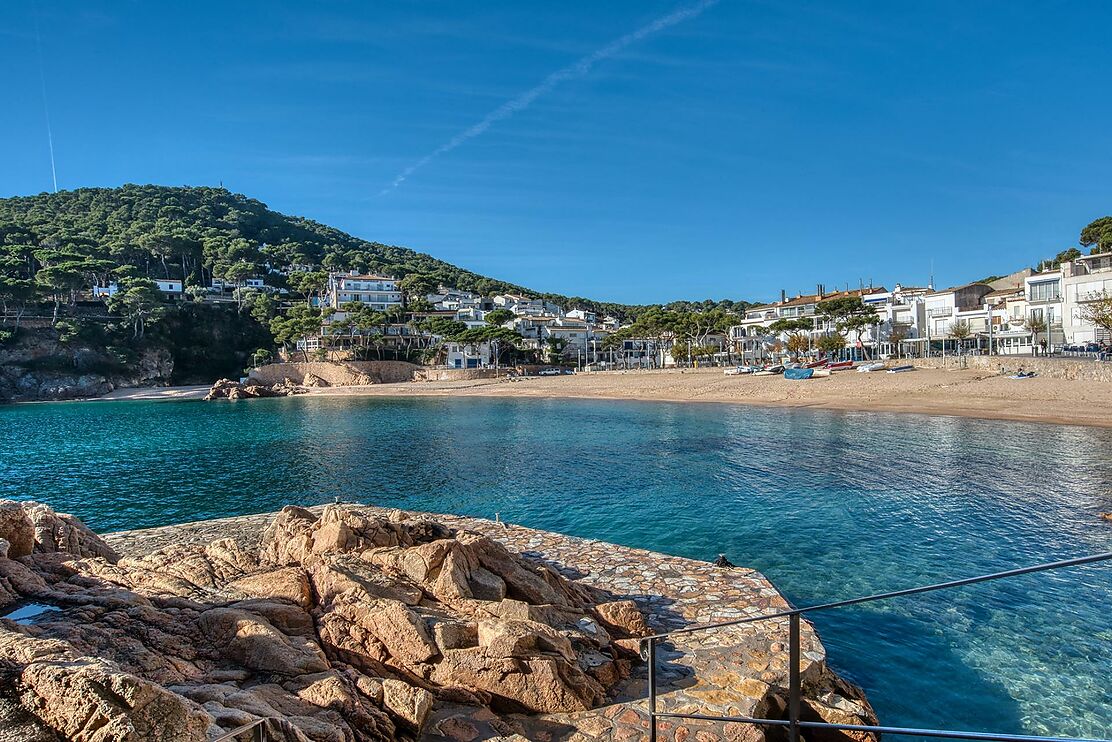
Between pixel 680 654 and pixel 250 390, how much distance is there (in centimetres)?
8575

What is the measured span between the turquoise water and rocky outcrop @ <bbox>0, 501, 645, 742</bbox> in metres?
5.00

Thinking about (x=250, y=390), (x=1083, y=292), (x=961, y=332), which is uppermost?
(x=1083, y=292)

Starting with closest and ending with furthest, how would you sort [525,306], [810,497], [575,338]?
[810,497], [575,338], [525,306]

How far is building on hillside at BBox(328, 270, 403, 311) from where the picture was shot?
11412cm

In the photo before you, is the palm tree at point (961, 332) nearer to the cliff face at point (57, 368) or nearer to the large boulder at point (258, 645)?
the large boulder at point (258, 645)

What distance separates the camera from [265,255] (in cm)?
14750

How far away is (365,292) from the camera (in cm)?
11562

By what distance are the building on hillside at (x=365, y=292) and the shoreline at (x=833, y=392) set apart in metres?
31.5

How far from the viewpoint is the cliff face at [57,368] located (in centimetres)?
8212

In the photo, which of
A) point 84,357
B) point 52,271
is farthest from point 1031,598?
point 52,271

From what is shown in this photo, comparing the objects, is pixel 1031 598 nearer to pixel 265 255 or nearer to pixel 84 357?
pixel 84 357

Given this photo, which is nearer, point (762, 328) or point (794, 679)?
point (794, 679)

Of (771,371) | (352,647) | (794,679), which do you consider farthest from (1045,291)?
(352,647)

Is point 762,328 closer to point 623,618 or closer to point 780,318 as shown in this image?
point 780,318
